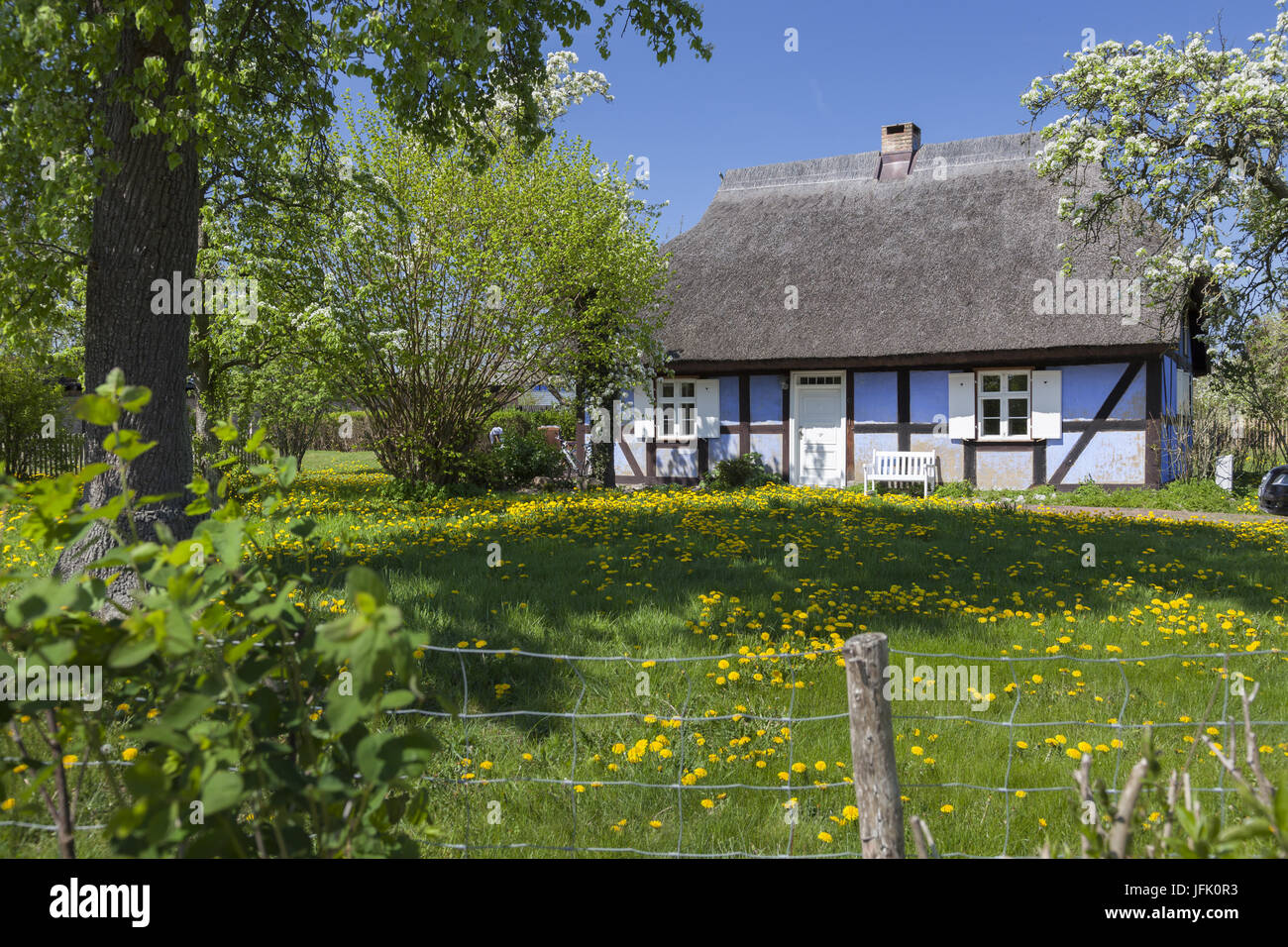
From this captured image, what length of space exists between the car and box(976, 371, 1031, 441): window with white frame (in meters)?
3.63

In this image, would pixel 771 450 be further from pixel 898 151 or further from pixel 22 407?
pixel 22 407

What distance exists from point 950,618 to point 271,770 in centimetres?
492

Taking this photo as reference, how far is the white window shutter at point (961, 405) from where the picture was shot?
601 inches

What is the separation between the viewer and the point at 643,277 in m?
14.1

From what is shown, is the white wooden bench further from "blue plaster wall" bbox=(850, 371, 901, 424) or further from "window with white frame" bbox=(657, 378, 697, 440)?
"window with white frame" bbox=(657, 378, 697, 440)

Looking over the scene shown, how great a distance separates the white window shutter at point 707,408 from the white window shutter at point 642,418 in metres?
0.99

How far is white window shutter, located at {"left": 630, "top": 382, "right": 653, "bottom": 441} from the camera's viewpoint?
17.3m

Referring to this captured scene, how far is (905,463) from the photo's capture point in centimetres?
1528

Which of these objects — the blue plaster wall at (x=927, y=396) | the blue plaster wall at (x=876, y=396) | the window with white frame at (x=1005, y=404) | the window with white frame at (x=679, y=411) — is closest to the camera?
the window with white frame at (x=1005, y=404)

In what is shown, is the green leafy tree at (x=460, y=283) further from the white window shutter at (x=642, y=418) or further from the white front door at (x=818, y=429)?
the white front door at (x=818, y=429)

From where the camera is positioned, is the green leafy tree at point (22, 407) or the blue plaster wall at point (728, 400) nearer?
the green leafy tree at point (22, 407)

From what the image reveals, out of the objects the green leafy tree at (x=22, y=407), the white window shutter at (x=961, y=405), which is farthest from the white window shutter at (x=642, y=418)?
the green leafy tree at (x=22, y=407)

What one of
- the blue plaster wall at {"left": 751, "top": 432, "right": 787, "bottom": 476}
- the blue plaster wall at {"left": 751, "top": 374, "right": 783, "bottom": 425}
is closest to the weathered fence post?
the blue plaster wall at {"left": 751, "top": 432, "right": 787, "bottom": 476}

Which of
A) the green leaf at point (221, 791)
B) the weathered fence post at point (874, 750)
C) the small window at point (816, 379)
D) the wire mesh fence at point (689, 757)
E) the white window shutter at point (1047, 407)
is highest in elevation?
the small window at point (816, 379)
